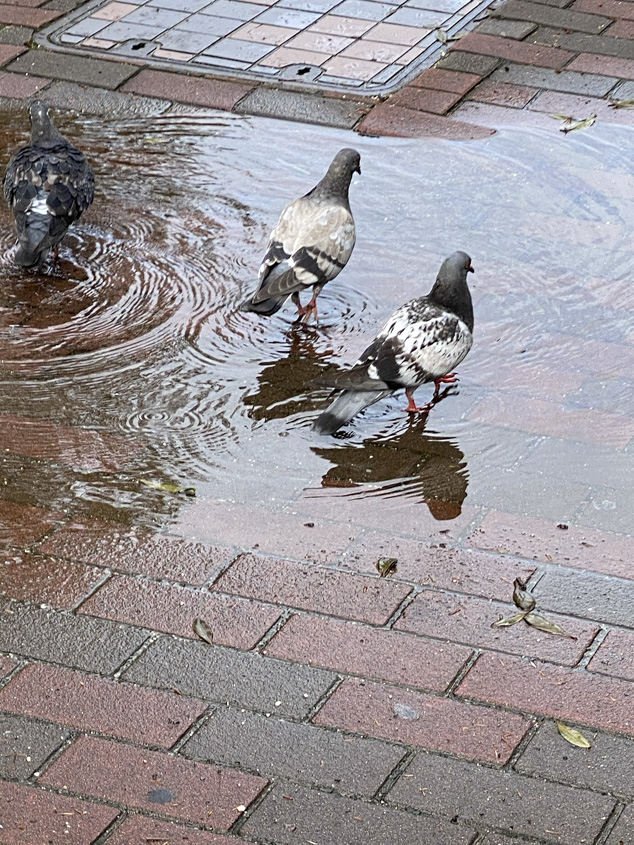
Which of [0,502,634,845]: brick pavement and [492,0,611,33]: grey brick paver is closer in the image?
[0,502,634,845]: brick pavement

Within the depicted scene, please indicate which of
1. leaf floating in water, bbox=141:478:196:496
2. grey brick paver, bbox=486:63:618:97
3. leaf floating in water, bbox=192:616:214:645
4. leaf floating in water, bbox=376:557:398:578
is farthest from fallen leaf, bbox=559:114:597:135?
leaf floating in water, bbox=192:616:214:645

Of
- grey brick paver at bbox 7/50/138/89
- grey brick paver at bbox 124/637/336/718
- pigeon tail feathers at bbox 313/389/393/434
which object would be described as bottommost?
grey brick paver at bbox 124/637/336/718

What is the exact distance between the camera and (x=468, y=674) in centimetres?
356

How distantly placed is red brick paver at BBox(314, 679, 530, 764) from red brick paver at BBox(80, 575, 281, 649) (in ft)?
1.25

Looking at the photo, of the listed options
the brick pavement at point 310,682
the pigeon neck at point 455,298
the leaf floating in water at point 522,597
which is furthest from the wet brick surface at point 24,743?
the pigeon neck at point 455,298

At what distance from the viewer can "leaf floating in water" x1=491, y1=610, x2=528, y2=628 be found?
3.75 meters

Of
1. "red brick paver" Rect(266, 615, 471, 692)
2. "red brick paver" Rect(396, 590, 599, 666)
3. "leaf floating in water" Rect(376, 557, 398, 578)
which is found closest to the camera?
"red brick paver" Rect(266, 615, 471, 692)

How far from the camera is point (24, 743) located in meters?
3.30

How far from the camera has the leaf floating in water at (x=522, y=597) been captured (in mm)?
3822

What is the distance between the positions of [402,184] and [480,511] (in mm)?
3000

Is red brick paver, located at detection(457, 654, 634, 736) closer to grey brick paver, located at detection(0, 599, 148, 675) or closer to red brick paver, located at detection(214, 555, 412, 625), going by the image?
red brick paver, located at detection(214, 555, 412, 625)

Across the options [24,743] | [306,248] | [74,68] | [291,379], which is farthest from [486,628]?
[74,68]

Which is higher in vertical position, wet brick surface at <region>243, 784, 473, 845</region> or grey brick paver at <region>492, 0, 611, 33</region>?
grey brick paver at <region>492, 0, 611, 33</region>

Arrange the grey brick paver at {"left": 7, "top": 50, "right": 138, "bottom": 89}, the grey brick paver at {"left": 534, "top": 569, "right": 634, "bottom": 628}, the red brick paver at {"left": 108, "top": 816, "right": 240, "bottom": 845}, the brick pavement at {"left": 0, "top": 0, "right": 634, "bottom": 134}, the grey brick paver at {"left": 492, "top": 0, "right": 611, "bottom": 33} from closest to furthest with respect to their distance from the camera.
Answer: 1. the red brick paver at {"left": 108, "top": 816, "right": 240, "bottom": 845}
2. the grey brick paver at {"left": 534, "top": 569, "right": 634, "bottom": 628}
3. the brick pavement at {"left": 0, "top": 0, "right": 634, "bottom": 134}
4. the grey brick paver at {"left": 7, "top": 50, "right": 138, "bottom": 89}
5. the grey brick paver at {"left": 492, "top": 0, "right": 611, "bottom": 33}
